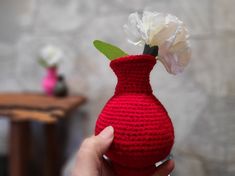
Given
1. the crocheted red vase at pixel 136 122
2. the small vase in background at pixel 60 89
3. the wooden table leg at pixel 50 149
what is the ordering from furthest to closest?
the wooden table leg at pixel 50 149, the small vase in background at pixel 60 89, the crocheted red vase at pixel 136 122

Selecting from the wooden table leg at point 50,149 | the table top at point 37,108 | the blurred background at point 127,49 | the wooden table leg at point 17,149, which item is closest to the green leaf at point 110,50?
the blurred background at point 127,49

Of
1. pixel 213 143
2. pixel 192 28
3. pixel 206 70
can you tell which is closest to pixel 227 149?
pixel 213 143

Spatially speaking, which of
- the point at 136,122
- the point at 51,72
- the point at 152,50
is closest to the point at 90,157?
the point at 136,122

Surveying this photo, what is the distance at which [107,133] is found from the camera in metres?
0.51

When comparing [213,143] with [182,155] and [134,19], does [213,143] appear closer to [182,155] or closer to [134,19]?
[182,155]

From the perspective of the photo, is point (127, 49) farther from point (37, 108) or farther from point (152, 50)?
point (152, 50)

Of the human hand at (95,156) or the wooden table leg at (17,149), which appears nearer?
the human hand at (95,156)

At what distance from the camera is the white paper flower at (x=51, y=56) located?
61.0 inches

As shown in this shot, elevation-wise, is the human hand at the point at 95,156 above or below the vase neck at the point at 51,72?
below

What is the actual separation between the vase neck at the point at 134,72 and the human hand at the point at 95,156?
8 centimetres

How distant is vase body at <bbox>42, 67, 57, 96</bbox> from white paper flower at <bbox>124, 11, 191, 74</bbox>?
1.07 m

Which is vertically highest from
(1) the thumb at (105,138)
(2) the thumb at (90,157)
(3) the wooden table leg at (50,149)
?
(1) the thumb at (105,138)

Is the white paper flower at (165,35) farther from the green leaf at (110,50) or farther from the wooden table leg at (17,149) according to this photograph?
the wooden table leg at (17,149)

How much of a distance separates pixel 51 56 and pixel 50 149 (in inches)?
19.4
